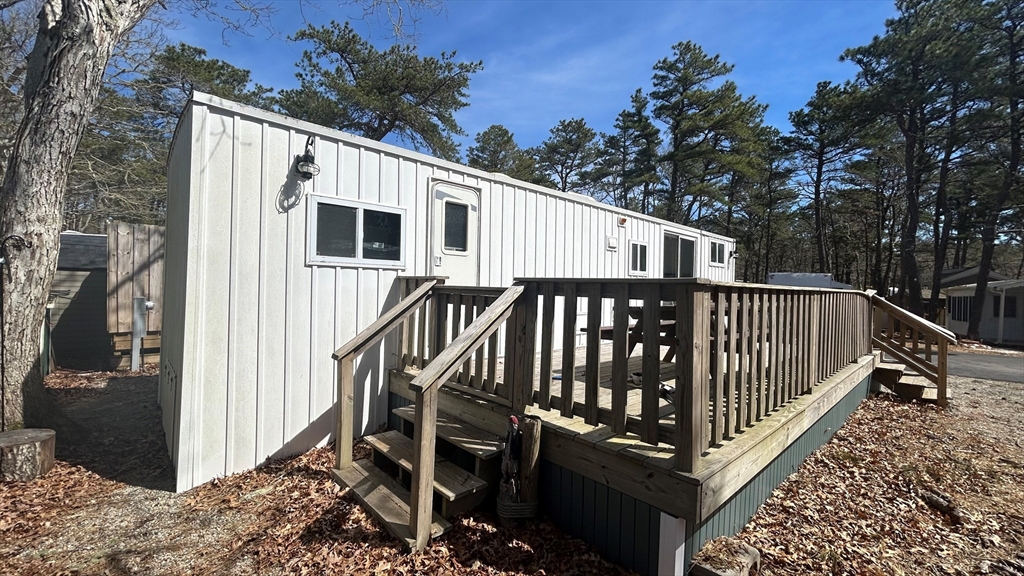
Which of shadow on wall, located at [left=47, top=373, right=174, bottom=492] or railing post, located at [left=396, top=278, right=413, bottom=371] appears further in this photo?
railing post, located at [left=396, top=278, right=413, bottom=371]

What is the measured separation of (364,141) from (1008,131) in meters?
20.9

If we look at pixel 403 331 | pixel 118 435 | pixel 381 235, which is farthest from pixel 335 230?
pixel 118 435

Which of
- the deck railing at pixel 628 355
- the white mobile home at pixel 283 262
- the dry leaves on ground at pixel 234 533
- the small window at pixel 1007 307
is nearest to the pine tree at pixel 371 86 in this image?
the white mobile home at pixel 283 262

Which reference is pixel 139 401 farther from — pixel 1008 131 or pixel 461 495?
pixel 1008 131

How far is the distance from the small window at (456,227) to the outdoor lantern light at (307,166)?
4.75ft

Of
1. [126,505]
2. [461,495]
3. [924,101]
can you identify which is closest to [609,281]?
[461,495]

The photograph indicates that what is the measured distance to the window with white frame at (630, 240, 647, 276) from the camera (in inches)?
309

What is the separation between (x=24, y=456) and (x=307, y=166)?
10.3 ft

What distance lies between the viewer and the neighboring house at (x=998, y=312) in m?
15.9

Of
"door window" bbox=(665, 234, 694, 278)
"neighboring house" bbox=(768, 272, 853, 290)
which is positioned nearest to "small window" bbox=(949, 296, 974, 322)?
"neighboring house" bbox=(768, 272, 853, 290)

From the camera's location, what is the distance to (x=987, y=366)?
404 inches

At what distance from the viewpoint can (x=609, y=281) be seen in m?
2.57

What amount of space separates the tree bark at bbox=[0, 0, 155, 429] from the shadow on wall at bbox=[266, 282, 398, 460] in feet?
7.91

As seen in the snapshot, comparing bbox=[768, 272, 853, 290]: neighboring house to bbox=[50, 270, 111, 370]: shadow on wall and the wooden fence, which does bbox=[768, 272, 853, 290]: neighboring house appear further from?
bbox=[50, 270, 111, 370]: shadow on wall
